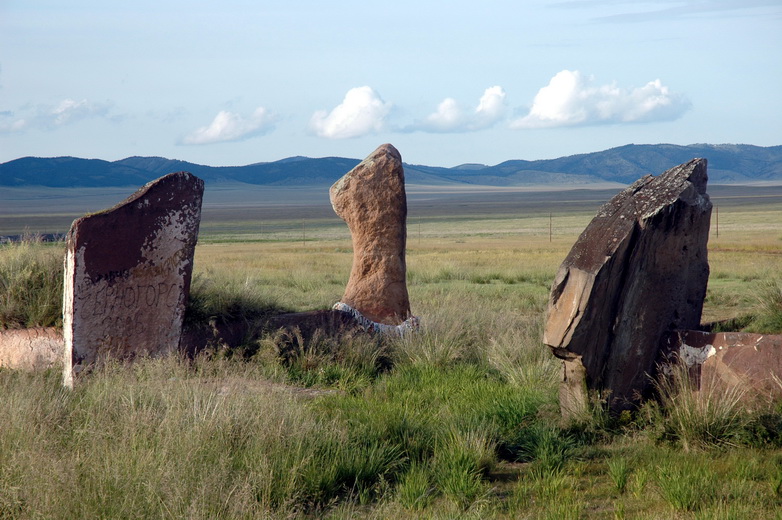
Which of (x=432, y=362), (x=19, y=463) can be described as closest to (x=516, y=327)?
(x=432, y=362)

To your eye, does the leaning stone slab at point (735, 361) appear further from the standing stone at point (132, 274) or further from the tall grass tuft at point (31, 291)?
the tall grass tuft at point (31, 291)

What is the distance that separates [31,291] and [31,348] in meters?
0.67

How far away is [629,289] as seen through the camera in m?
6.27

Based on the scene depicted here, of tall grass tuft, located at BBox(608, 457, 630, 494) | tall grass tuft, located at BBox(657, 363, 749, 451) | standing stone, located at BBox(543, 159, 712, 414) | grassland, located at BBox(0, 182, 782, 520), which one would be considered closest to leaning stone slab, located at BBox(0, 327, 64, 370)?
grassland, located at BBox(0, 182, 782, 520)

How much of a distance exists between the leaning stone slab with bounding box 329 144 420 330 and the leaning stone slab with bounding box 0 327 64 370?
3.27m

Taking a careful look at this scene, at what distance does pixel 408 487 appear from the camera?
193 inches

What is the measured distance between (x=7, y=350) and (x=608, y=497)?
6.32m

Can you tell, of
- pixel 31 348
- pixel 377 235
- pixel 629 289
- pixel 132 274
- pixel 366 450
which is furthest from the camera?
pixel 377 235

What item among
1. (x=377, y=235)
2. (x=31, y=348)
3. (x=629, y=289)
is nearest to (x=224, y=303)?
(x=31, y=348)

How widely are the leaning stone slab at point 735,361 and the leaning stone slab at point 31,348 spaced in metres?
5.84

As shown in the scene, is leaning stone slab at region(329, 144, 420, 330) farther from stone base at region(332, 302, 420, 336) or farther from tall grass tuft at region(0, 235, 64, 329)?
tall grass tuft at region(0, 235, 64, 329)

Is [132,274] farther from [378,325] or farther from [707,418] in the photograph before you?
[707,418]

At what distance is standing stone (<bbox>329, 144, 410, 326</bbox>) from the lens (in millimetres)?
10086

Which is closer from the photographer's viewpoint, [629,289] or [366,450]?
[366,450]
